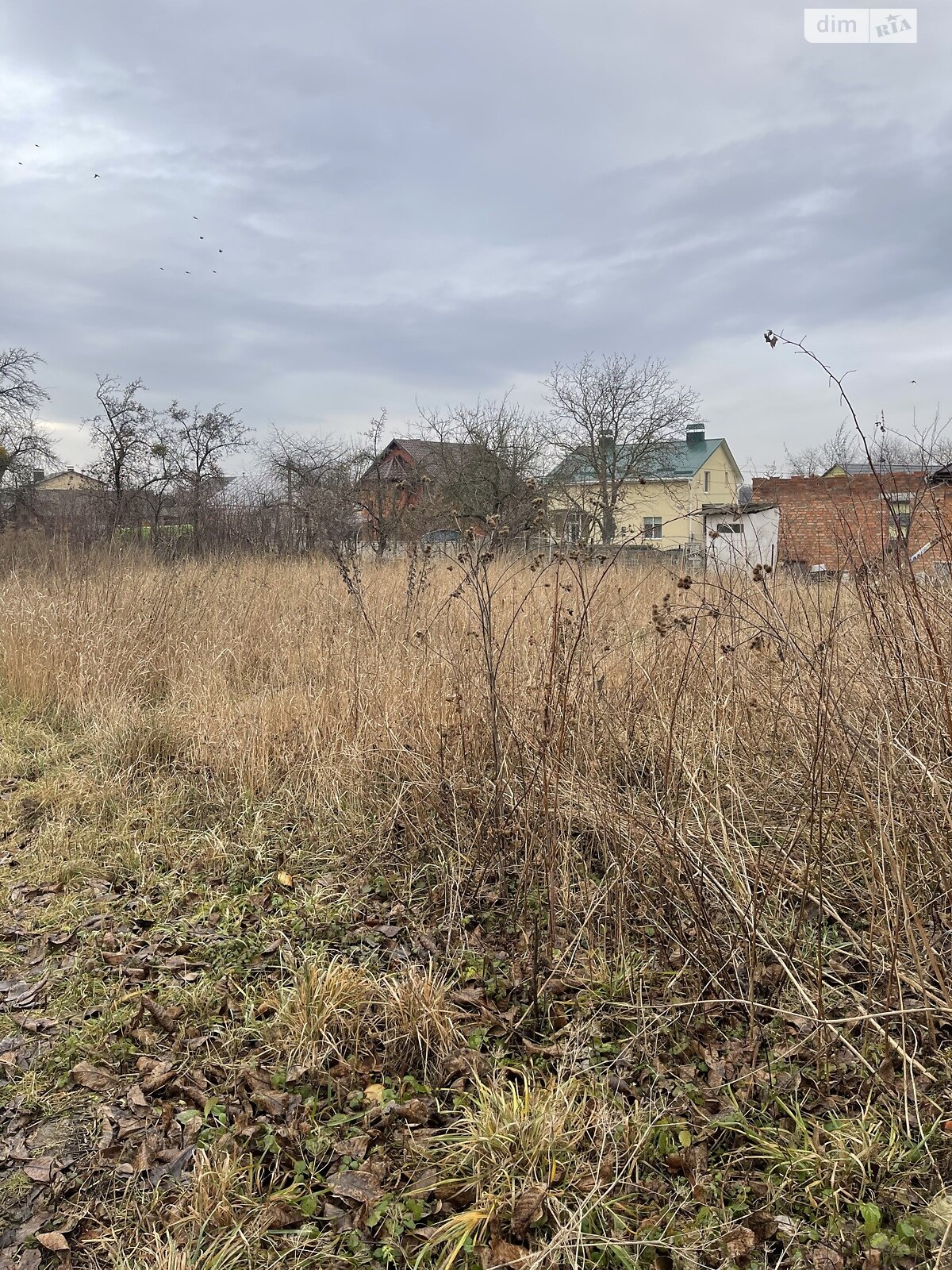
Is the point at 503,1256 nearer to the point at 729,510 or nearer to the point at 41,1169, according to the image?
the point at 41,1169

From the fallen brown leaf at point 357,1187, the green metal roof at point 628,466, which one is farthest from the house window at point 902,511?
the green metal roof at point 628,466

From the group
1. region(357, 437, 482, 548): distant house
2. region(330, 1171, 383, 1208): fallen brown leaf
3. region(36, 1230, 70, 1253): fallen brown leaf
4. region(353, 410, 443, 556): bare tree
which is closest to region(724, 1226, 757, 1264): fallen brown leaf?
region(330, 1171, 383, 1208): fallen brown leaf

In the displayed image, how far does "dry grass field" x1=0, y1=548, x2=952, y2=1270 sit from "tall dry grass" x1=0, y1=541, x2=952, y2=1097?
23 millimetres

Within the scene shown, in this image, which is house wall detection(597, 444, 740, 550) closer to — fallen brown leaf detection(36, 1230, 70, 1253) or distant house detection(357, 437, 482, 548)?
distant house detection(357, 437, 482, 548)

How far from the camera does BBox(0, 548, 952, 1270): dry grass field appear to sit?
154cm

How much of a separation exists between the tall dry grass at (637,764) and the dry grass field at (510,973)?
2 centimetres

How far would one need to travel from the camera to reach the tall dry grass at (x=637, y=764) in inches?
77.3

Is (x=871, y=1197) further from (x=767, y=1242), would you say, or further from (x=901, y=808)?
(x=901, y=808)

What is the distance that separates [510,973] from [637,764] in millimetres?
1088

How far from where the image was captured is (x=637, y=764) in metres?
3.10

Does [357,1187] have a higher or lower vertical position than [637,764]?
lower

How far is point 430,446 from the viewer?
842 inches

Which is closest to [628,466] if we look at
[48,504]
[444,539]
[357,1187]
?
[444,539]

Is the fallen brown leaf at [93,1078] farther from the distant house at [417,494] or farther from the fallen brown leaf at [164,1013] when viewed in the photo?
the distant house at [417,494]
